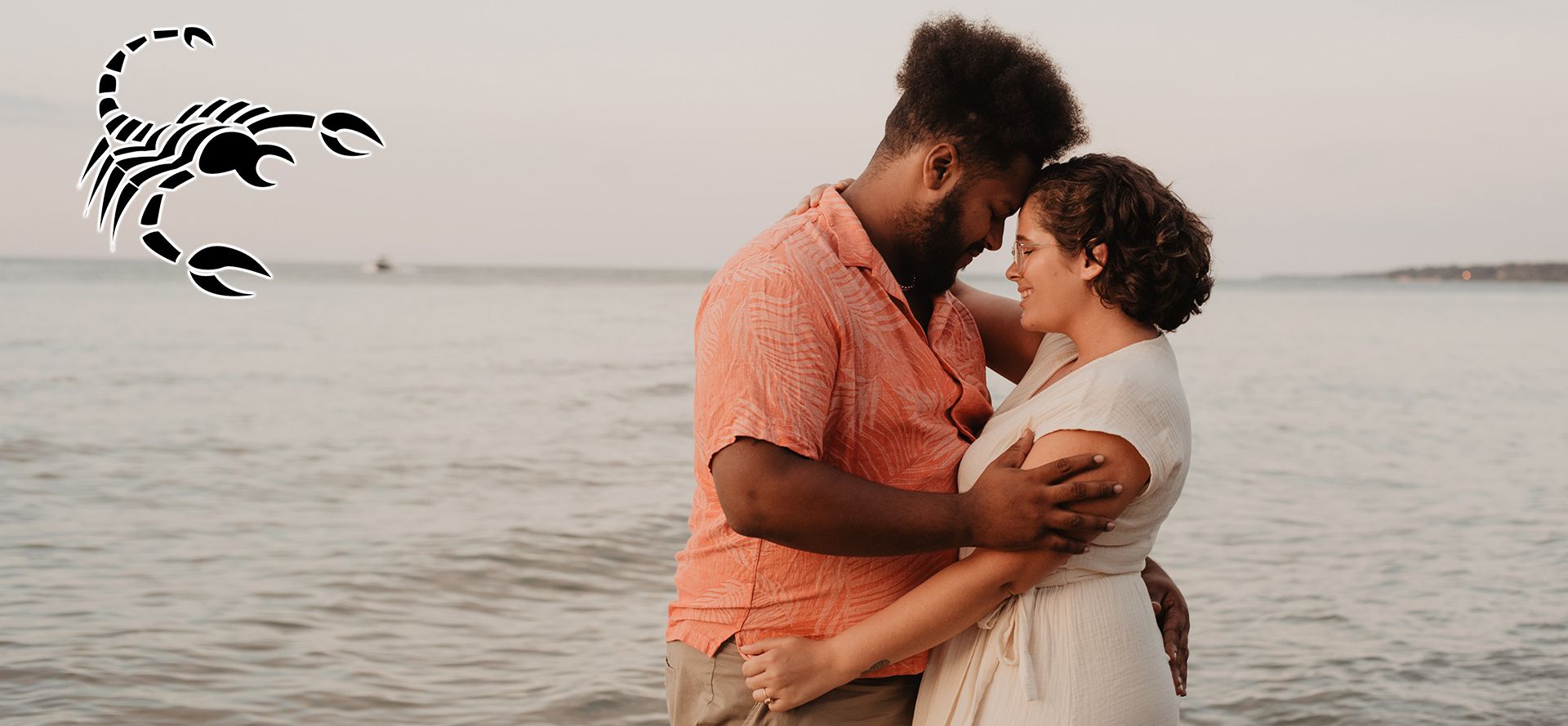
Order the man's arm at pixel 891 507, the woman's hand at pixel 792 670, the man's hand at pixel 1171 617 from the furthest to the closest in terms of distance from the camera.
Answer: the man's hand at pixel 1171 617 < the woman's hand at pixel 792 670 < the man's arm at pixel 891 507

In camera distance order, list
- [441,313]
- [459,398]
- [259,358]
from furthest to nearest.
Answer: [441,313]
[259,358]
[459,398]

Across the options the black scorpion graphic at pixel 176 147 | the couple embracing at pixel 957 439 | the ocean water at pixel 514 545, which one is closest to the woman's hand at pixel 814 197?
the couple embracing at pixel 957 439

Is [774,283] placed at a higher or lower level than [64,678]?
higher

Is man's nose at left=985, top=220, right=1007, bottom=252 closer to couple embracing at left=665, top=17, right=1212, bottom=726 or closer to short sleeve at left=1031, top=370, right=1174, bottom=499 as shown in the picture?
couple embracing at left=665, top=17, right=1212, bottom=726

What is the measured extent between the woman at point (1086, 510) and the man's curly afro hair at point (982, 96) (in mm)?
106

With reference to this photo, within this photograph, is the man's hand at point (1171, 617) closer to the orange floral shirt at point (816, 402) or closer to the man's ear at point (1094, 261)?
the orange floral shirt at point (816, 402)

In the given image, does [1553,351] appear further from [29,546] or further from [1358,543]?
[29,546]

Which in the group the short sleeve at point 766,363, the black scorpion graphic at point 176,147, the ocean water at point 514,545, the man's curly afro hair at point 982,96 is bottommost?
the ocean water at point 514,545

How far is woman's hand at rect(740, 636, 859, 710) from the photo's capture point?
7.06 feet

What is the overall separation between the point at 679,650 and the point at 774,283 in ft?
2.43

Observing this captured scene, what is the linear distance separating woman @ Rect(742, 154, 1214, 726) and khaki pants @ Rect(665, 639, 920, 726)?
6 centimetres

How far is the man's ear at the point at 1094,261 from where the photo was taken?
228 cm

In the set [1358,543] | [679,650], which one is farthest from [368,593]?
[1358,543]

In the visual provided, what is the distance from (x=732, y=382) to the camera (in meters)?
1.96
